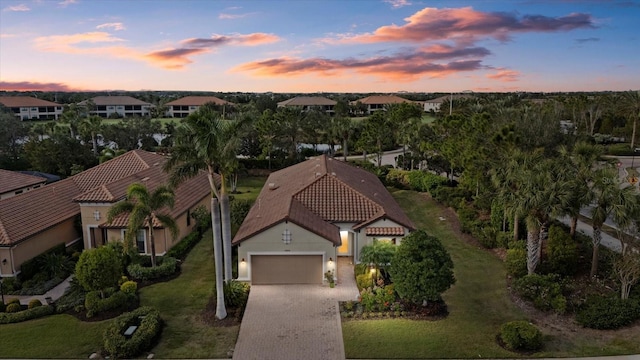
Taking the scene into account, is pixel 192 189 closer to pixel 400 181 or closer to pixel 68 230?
pixel 68 230

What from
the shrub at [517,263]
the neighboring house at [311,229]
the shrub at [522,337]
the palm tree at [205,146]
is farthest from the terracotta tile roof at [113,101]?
the shrub at [522,337]

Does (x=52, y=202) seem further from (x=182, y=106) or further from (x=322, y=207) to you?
(x=182, y=106)

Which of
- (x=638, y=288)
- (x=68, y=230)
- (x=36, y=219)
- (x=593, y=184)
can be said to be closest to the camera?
(x=638, y=288)

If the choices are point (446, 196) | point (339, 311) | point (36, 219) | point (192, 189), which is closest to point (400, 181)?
point (446, 196)

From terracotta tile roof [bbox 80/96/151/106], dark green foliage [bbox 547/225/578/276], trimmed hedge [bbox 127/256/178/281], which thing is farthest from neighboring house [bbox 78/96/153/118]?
dark green foliage [bbox 547/225/578/276]

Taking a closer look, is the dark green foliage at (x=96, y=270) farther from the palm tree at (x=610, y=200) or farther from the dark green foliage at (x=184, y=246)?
the palm tree at (x=610, y=200)

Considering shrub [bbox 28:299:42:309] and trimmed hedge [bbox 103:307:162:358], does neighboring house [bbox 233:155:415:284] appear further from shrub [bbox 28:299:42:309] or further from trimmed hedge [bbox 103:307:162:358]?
shrub [bbox 28:299:42:309]
